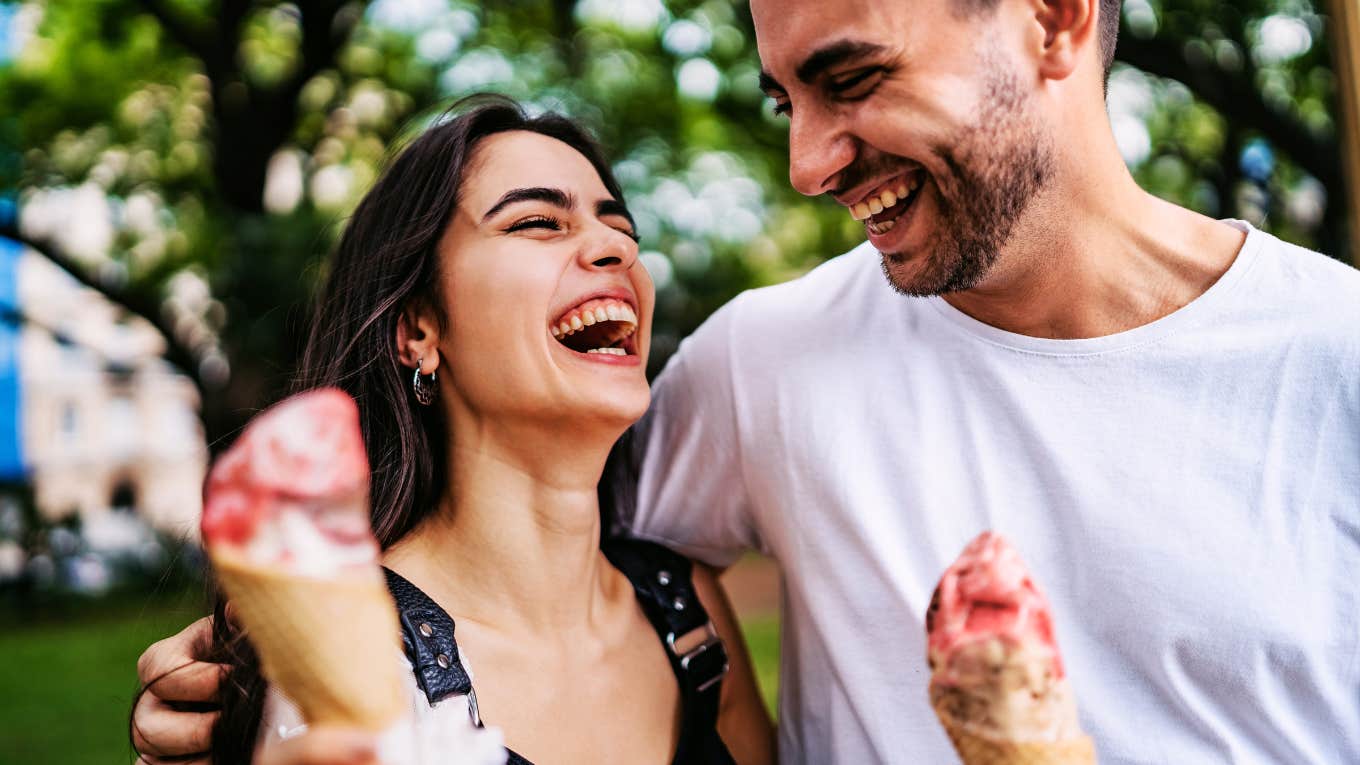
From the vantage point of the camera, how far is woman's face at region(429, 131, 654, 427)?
2.72 meters

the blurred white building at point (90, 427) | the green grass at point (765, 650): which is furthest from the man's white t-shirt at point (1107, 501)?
the blurred white building at point (90, 427)

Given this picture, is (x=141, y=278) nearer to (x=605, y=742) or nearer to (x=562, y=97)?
(x=562, y=97)

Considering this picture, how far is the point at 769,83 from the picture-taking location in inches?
107

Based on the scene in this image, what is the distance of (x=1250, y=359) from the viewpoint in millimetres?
2494

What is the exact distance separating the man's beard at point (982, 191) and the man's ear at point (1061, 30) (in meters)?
0.12

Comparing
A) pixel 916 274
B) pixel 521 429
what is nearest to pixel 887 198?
pixel 916 274

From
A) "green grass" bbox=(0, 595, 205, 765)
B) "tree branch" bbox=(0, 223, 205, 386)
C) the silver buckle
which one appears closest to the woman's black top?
the silver buckle

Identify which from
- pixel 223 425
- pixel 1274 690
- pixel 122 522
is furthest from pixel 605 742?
pixel 122 522

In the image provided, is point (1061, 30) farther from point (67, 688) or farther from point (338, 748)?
point (67, 688)

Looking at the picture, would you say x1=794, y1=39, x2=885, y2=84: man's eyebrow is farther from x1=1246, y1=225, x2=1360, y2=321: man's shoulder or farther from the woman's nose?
x1=1246, y1=225, x2=1360, y2=321: man's shoulder

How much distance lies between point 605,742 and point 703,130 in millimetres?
11074

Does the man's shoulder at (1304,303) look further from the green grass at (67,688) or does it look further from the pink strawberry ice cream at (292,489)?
the green grass at (67,688)

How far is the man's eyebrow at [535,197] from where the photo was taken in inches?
112

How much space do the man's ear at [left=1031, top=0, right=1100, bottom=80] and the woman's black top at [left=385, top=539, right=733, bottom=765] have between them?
1609 mm
